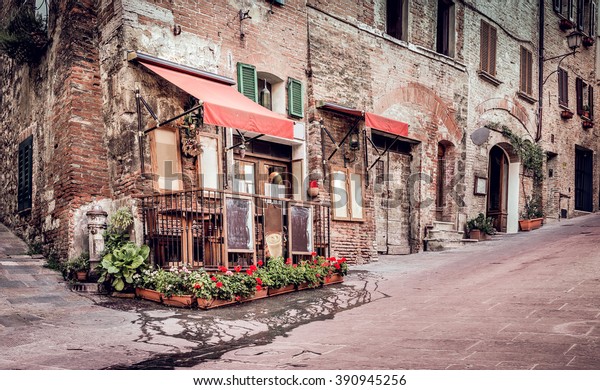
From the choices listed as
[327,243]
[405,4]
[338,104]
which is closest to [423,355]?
[327,243]

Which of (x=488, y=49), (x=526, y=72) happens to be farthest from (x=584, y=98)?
(x=488, y=49)

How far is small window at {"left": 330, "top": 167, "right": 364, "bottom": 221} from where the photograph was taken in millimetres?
9883

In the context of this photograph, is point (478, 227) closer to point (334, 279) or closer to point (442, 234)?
point (442, 234)

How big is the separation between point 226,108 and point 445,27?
7756mm

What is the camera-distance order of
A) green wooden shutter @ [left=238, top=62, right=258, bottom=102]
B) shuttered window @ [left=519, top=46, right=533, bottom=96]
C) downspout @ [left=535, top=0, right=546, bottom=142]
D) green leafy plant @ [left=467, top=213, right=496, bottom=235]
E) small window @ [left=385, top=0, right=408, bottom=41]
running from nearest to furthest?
green wooden shutter @ [left=238, top=62, right=258, bottom=102], small window @ [left=385, top=0, right=408, bottom=41], green leafy plant @ [left=467, top=213, right=496, bottom=235], shuttered window @ [left=519, top=46, right=533, bottom=96], downspout @ [left=535, top=0, right=546, bottom=142]

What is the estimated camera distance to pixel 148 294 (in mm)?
6621

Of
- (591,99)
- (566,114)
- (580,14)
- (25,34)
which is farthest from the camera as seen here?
(591,99)

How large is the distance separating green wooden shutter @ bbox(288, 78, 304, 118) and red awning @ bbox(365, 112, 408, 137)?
42.3 inches

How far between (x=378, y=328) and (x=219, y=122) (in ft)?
9.58

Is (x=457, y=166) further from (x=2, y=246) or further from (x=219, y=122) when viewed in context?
(x=2, y=246)

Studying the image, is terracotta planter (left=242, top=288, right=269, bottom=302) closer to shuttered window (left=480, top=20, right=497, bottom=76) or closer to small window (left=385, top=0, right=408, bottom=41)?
small window (left=385, top=0, right=408, bottom=41)

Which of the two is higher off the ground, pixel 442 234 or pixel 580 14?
pixel 580 14

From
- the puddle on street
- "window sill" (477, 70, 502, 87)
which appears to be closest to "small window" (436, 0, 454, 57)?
"window sill" (477, 70, 502, 87)

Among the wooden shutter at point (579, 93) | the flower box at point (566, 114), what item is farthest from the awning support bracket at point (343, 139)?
the wooden shutter at point (579, 93)
